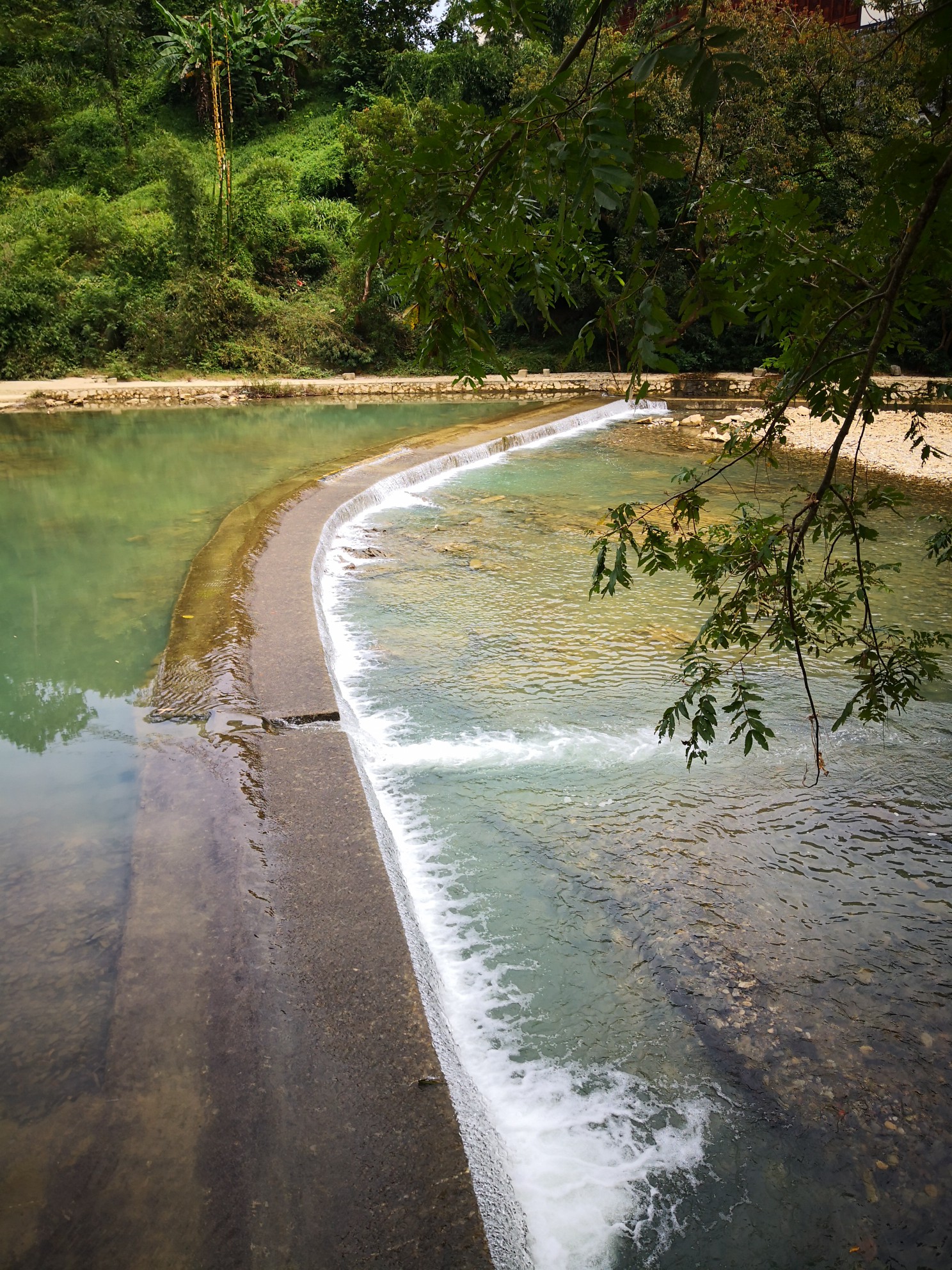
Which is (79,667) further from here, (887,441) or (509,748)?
(887,441)

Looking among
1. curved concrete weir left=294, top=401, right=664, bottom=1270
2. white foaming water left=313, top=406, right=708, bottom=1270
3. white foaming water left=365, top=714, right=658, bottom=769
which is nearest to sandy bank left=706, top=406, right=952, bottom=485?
curved concrete weir left=294, top=401, right=664, bottom=1270

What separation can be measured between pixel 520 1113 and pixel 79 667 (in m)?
3.31

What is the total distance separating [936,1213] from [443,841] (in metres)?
1.76

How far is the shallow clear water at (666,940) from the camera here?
6.31 ft

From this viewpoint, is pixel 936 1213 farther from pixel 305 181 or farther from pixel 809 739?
pixel 305 181

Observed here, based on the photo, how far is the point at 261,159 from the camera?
1814cm

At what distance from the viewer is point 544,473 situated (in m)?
9.23

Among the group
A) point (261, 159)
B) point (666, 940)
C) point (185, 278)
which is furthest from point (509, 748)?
point (261, 159)

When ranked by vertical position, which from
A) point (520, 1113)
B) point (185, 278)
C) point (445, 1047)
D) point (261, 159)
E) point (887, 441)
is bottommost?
point (520, 1113)

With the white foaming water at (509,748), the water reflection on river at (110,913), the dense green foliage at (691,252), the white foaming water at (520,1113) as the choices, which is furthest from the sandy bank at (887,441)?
the dense green foliage at (691,252)

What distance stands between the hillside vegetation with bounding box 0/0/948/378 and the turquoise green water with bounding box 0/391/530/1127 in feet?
14.7

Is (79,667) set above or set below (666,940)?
above

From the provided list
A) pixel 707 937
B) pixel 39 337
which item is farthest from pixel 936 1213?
pixel 39 337

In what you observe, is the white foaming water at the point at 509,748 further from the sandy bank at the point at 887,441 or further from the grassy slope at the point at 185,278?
the grassy slope at the point at 185,278
